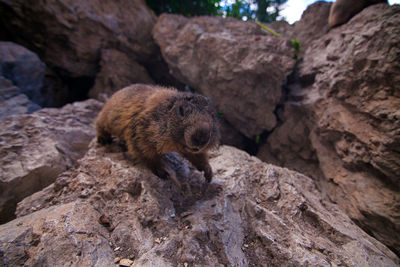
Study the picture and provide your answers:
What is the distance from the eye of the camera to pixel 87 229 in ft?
6.52

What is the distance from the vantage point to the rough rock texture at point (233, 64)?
220 inches

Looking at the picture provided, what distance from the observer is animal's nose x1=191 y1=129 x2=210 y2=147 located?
2373mm

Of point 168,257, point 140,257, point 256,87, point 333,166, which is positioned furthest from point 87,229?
point 256,87

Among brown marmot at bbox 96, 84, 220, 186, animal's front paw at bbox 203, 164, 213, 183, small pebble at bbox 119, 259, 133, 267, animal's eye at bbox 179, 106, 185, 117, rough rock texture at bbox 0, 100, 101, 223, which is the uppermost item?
animal's eye at bbox 179, 106, 185, 117

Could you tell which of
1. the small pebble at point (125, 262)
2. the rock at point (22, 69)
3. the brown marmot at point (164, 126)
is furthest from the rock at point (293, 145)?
the rock at point (22, 69)

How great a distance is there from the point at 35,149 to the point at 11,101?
6.53 feet

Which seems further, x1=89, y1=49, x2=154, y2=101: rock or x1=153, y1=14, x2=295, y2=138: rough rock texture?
x1=89, y1=49, x2=154, y2=101: rock

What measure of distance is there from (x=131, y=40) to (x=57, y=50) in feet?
8.32

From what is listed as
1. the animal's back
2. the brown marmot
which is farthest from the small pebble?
the animal's back

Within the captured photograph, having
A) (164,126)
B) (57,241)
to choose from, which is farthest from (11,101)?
(57,241)

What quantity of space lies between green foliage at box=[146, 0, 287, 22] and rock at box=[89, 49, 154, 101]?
284 centimetres

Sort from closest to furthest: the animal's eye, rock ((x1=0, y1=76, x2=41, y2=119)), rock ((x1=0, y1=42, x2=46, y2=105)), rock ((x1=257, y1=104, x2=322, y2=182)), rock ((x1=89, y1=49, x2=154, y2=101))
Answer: the animal's eye
rock ((x1=0, y1=76, x2=41, y2=119))
rock ((x1=0, y1=42, x2=46, y2=105))
rock ((x1=257, y1=104, x2=322, y2=182))
rock ((x1=89, y1=49, x2=154, y2=101))

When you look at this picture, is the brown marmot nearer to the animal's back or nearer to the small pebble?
the animal's back

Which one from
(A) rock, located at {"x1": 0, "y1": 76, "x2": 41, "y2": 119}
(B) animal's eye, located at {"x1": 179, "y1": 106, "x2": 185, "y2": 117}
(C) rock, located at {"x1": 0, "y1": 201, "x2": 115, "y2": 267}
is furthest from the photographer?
(A) rock, located at {"x1": 0, "y1": 76, "x2": 41, "y2": 119}
